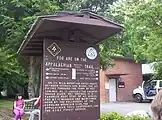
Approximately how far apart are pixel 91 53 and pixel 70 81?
77cm

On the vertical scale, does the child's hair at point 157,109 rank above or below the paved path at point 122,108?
above

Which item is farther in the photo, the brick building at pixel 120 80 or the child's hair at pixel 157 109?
the brick building at pixel 120 80

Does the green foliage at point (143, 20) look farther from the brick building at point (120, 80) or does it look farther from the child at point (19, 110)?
the brick building at point (120, 80)

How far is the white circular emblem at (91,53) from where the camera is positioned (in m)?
6.48

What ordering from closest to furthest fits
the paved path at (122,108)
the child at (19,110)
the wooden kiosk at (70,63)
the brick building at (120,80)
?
the wooden kiosk at (70,63)
the child at (19,110)
the paved path at (122,108)
the brick building at (120,80)

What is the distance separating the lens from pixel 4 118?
15.4 meters

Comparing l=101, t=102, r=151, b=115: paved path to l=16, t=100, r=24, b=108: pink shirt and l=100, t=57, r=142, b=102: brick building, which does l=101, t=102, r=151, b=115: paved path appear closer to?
l=100, t=57, r=142, b=102: brick building

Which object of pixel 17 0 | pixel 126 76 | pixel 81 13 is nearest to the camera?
pixel 81 13

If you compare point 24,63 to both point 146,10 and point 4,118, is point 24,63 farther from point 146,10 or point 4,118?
point 146,10

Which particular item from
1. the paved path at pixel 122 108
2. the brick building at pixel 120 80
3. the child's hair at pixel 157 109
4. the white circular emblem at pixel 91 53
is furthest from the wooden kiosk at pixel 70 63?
the brick building at pixel 120 80

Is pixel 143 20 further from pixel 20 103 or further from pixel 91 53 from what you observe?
pixel 91 53

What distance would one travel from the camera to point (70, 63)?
20.3 ft

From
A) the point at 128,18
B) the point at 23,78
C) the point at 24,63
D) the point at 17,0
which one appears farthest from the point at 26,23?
the point at 23,78

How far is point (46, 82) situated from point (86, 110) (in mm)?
1072
